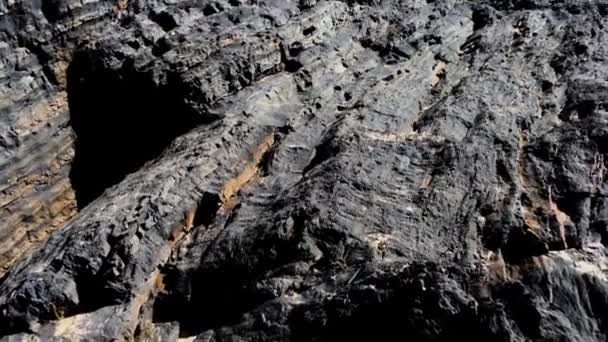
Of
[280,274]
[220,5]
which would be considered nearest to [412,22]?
[220,5]

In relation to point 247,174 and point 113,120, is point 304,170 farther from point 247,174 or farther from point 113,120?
point 113,120

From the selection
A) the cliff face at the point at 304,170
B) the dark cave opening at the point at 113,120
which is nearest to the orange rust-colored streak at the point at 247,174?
the cliff face at the point at 304,170

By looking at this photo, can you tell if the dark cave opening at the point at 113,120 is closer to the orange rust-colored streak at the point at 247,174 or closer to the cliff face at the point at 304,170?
the cliff face at the point at 304,170

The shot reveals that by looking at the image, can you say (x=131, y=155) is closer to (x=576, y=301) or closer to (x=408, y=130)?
(x=408, y=130)

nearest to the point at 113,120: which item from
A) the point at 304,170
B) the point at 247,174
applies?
the point at 247,174

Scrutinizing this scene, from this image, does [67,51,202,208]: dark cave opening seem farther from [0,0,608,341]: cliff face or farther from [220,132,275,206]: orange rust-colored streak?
[220,132,275,206]: orange rust-colored streak

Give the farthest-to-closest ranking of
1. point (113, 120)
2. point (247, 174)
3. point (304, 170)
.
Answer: point (113, 120) < point (247, 174) < point (304, 170)
